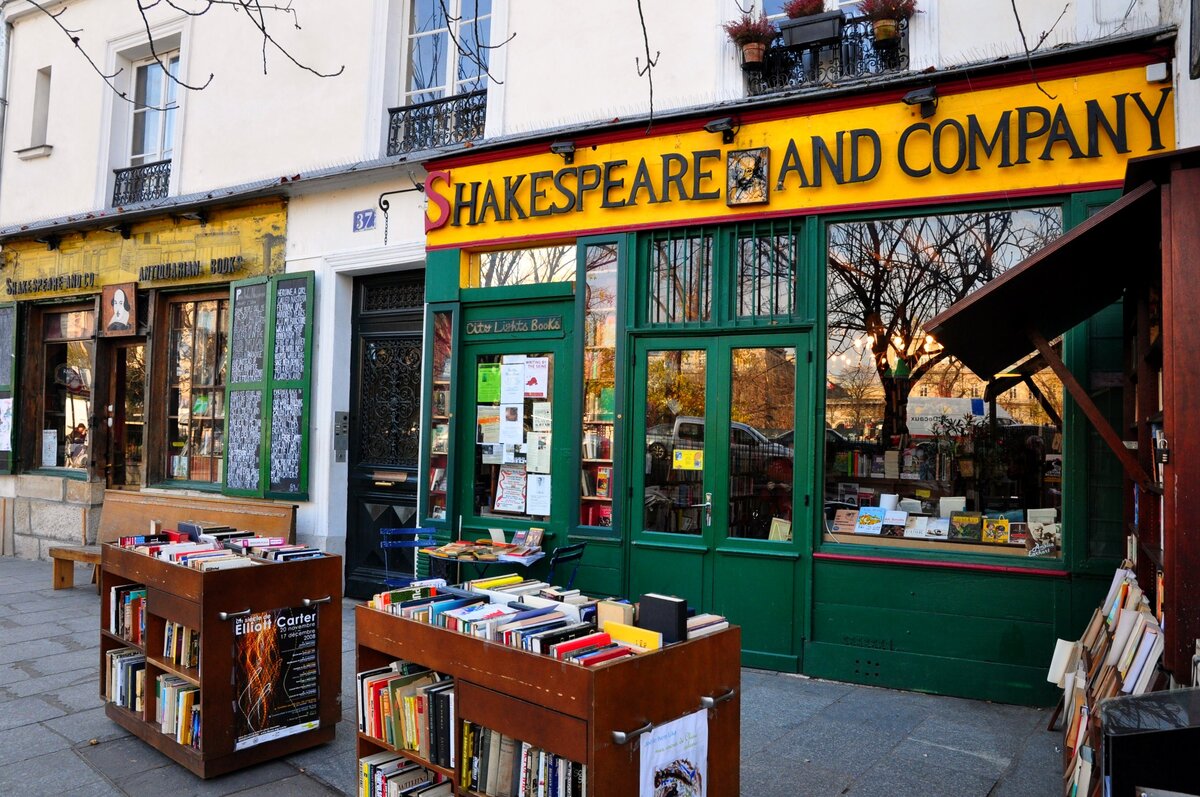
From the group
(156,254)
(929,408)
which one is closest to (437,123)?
(156,254)

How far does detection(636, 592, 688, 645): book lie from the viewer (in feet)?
9.66

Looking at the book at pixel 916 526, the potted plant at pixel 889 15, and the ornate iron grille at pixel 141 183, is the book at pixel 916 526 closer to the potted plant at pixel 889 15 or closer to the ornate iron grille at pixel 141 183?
the potted plant at pixel 889 15

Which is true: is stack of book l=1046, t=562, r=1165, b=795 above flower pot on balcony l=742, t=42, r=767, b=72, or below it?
below

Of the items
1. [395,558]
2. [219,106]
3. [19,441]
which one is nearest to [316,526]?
[395,558]

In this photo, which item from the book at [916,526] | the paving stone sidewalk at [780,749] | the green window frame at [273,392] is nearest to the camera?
the paving stone sidewalk at [780,749]

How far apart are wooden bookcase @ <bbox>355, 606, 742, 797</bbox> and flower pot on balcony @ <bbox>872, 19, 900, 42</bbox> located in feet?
15.2

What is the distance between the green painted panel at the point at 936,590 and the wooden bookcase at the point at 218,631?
10.6 ft

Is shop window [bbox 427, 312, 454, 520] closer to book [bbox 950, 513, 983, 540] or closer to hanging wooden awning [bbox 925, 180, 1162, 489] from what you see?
book [bbox 950, 513, 983, 540]

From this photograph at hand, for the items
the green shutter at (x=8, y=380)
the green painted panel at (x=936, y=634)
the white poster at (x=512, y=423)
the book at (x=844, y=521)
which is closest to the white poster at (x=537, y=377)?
the white poster at (x=512, y=423)

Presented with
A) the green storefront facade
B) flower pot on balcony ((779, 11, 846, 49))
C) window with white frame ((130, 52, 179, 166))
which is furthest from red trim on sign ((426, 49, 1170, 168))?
window with white frame ((130, 52, 179, 166))

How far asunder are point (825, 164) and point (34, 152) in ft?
35.3

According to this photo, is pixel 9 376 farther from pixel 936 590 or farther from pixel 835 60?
pixel 936 590

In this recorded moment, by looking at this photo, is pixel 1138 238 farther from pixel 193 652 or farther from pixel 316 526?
pixel 316 526

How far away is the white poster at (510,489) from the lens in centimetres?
723
